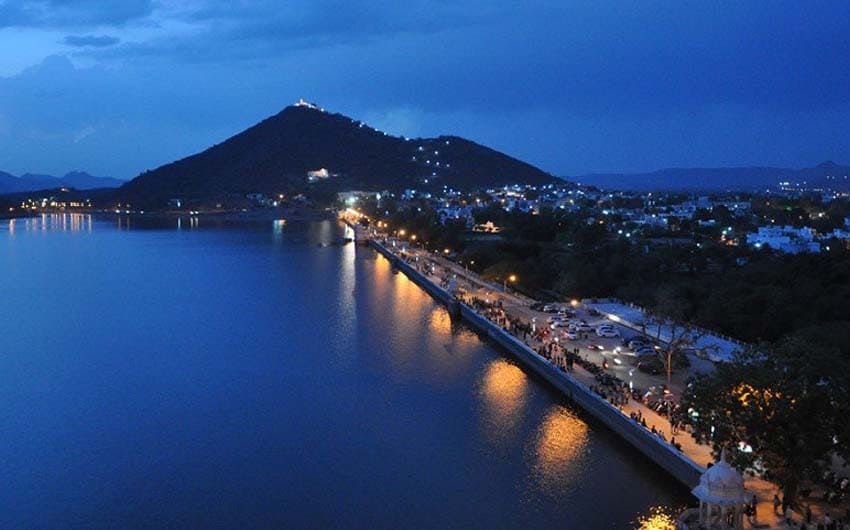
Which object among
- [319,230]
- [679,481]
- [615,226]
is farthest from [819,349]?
[319,230]

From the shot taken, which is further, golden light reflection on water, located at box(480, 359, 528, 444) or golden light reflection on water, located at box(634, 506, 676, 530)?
golden light reflection on water, located at box(480, 359, 528, 444)

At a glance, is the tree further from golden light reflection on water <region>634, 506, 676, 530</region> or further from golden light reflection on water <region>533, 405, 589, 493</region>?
golden light reflection on water <region>533, 405, 589, 493</region>

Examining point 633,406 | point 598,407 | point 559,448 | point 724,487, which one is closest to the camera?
point 724,487

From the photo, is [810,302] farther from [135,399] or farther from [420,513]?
[135,399]

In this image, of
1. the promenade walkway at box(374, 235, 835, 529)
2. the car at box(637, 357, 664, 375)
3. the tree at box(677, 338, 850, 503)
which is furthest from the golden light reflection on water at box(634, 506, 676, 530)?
the car at box(637, 357, 664, 375)

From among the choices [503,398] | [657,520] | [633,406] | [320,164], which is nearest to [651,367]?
[633,406]

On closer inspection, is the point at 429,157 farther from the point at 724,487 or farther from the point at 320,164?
the point at 724,487

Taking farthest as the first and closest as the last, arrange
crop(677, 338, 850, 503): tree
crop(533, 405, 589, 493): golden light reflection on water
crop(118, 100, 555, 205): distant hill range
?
crop(118, 100, 555, 205): distant hill range, crop(533, 405, 589, 493): golden light reflection on water, crop(677, 338, 850, 503): tree
